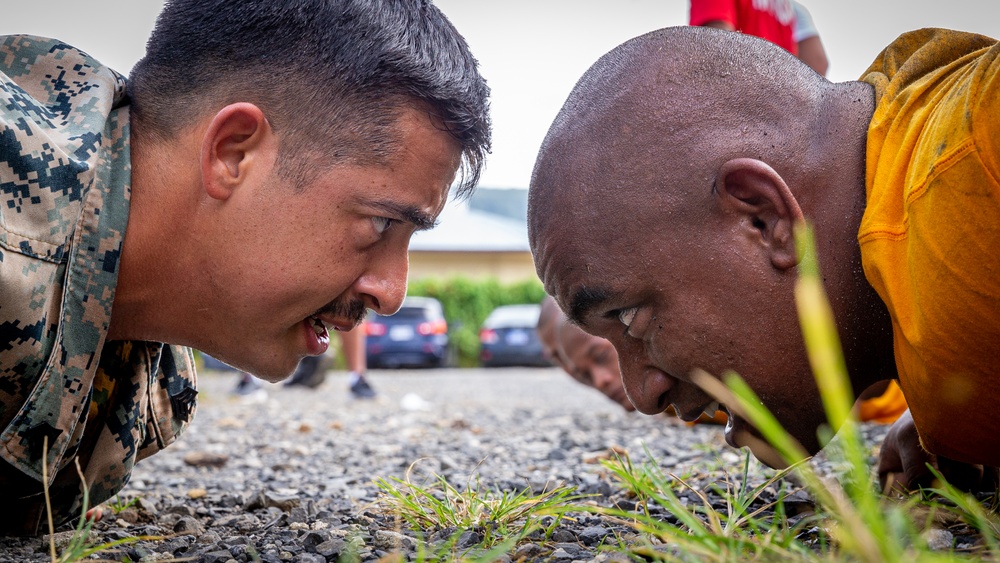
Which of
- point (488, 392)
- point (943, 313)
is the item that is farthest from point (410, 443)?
point (488, 392)

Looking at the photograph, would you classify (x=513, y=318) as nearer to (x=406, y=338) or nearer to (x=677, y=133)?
(x=406, y=338)

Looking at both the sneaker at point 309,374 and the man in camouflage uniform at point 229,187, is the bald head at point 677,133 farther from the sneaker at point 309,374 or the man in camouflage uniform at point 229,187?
the sneaker at point 309,374

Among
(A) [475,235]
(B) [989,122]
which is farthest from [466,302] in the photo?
(B) [989,122]

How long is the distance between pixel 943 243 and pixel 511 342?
17.5 meters

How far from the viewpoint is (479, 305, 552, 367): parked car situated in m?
18.8

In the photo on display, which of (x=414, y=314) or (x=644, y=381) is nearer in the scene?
(x=644, y=381)

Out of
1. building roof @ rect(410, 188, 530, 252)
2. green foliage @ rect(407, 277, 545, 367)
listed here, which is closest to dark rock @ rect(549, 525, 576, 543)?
green foliage @ rect(407, 277, 545, 367)

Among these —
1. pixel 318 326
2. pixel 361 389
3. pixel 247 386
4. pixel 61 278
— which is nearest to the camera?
pixel 61 278

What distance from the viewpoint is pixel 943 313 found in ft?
5.25

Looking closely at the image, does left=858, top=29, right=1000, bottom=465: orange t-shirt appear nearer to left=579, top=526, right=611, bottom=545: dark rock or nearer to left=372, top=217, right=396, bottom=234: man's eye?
left=579, top=526, right=611, bottom=545: dark rock

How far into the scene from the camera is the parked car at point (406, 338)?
17.9 metres

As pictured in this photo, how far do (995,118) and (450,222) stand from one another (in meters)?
37.6

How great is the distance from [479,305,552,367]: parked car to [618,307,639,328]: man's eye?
16.6 meters

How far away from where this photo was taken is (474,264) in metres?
32.1
